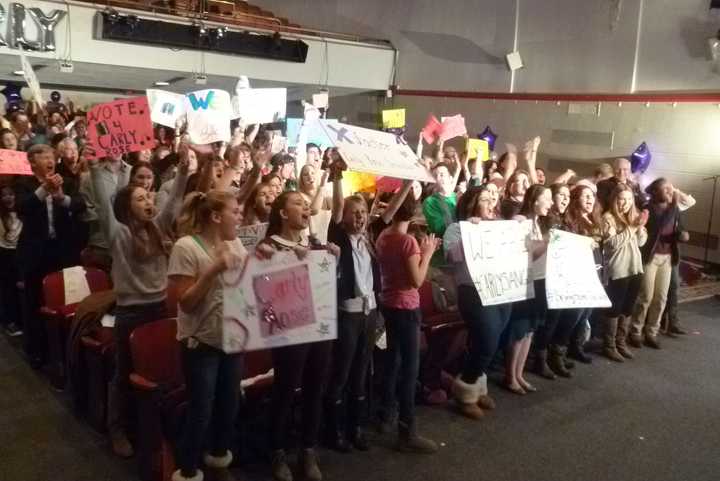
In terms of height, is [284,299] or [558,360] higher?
[284,299]

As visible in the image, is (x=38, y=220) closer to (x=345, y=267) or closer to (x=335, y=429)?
(x=345, y=267)

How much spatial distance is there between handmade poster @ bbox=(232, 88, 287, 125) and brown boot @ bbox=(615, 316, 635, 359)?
3.51 m

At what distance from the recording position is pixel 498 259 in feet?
12.5

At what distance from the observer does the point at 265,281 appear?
2.72m

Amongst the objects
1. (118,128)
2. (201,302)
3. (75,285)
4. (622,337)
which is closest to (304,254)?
(201,302)

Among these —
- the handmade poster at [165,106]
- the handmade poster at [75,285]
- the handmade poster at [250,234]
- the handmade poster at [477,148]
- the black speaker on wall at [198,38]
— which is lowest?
the handmade poster at [75,285]

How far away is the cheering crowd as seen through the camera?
2766 millimetres

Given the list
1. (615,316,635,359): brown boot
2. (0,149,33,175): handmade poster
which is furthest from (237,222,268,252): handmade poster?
(615,316,635,359): brown boot

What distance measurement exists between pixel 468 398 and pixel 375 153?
1738 millimetres

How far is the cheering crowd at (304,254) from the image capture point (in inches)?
109

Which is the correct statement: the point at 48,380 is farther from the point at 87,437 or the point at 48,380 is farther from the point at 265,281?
the point at 265,281

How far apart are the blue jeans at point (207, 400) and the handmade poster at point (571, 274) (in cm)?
233

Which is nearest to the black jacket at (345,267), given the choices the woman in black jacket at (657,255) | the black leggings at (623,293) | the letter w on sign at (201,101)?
the letter w on sign at (201,101)

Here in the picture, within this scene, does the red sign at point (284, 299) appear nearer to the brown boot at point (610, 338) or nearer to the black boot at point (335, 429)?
the black boot at point (335, 429)
